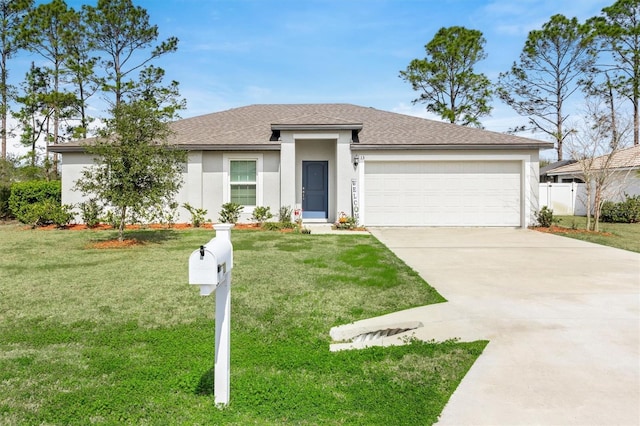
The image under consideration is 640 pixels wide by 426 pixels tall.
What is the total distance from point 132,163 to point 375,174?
830 centimetres

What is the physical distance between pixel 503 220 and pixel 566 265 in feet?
23.5

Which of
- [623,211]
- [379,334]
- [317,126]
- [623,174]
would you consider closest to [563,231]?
[623,211]

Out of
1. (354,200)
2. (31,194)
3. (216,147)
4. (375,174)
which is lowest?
(354,200)

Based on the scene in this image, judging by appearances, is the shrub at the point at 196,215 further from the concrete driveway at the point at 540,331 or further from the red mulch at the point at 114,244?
the concrete driveway at the point at 540,331

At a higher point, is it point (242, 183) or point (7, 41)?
point (7, 41)

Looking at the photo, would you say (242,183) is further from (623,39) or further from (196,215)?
(623,39)

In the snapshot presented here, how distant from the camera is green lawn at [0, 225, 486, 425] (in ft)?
8.45

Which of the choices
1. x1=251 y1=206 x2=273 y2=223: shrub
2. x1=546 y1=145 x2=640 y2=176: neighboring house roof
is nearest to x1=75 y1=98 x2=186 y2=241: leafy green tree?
x1=251 y1=206 x2=273 y2=223: shrub

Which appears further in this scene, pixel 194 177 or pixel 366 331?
pixel 194 177

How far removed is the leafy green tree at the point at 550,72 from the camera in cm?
2766

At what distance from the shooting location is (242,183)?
14562mm

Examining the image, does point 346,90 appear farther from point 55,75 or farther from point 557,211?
point 55,75

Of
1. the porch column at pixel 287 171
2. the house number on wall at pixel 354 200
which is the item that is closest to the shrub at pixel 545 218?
the house number on wall at pixel 354 200

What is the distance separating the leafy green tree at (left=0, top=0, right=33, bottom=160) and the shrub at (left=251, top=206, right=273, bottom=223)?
17.2 m
